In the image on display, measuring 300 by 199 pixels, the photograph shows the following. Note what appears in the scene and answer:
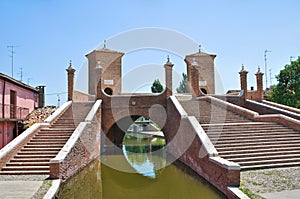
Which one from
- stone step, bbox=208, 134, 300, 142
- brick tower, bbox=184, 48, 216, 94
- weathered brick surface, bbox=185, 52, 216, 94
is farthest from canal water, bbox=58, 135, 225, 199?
weathered brick surface, bbox=185, 52, 216, 94

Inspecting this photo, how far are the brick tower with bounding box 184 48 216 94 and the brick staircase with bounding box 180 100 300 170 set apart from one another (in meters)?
11.8

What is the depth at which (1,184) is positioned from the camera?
8023mm

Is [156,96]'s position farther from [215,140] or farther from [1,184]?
[1,184]

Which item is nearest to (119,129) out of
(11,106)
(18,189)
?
(11,106)

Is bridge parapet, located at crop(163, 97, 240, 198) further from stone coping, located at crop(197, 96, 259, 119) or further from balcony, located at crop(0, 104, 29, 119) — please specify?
balcony, located at crop(0, 104, 29, 119)

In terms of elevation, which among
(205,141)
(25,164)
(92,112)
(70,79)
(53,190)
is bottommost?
(53,190)

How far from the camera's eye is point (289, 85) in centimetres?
1845

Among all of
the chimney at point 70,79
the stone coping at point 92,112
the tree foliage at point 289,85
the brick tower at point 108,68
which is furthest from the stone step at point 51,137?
the tree foliage at point 289,85

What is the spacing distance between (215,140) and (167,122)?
513cm

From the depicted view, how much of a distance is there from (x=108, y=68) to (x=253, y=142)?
637 inches

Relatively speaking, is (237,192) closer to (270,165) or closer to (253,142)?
(270,165)

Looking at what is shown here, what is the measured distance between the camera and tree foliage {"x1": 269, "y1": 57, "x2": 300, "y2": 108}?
18.0 m

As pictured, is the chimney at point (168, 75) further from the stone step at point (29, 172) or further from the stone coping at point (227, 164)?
the stone step at point (29, 172)

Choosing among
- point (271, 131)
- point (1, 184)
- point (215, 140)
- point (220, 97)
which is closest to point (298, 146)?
point (271, 131)
